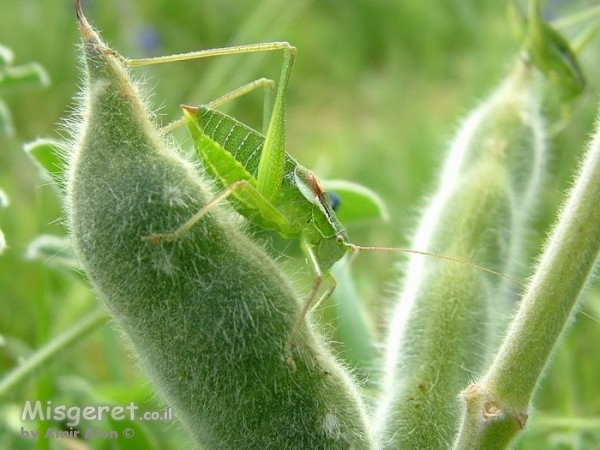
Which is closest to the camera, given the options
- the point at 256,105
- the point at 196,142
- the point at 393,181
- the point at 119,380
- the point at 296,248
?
the point at 196,142

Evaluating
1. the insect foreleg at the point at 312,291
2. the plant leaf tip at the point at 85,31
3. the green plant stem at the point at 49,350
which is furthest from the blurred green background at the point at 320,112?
the plant leaf tip at the point at 85,31

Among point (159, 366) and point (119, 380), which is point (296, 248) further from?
point (119, 380)

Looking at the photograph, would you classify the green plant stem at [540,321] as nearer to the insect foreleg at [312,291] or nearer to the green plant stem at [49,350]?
the insect foreleg at [312,291]

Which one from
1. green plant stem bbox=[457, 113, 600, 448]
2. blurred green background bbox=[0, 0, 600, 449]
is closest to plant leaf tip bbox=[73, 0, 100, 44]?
blurred green background bbox=[0, 0, 600, 449]

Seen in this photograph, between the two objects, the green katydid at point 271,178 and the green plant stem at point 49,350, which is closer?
the green katydid at point 271,178

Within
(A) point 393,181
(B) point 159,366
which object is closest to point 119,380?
(B) point 159,366

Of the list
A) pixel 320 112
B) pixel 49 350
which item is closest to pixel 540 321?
pixel 49 350
